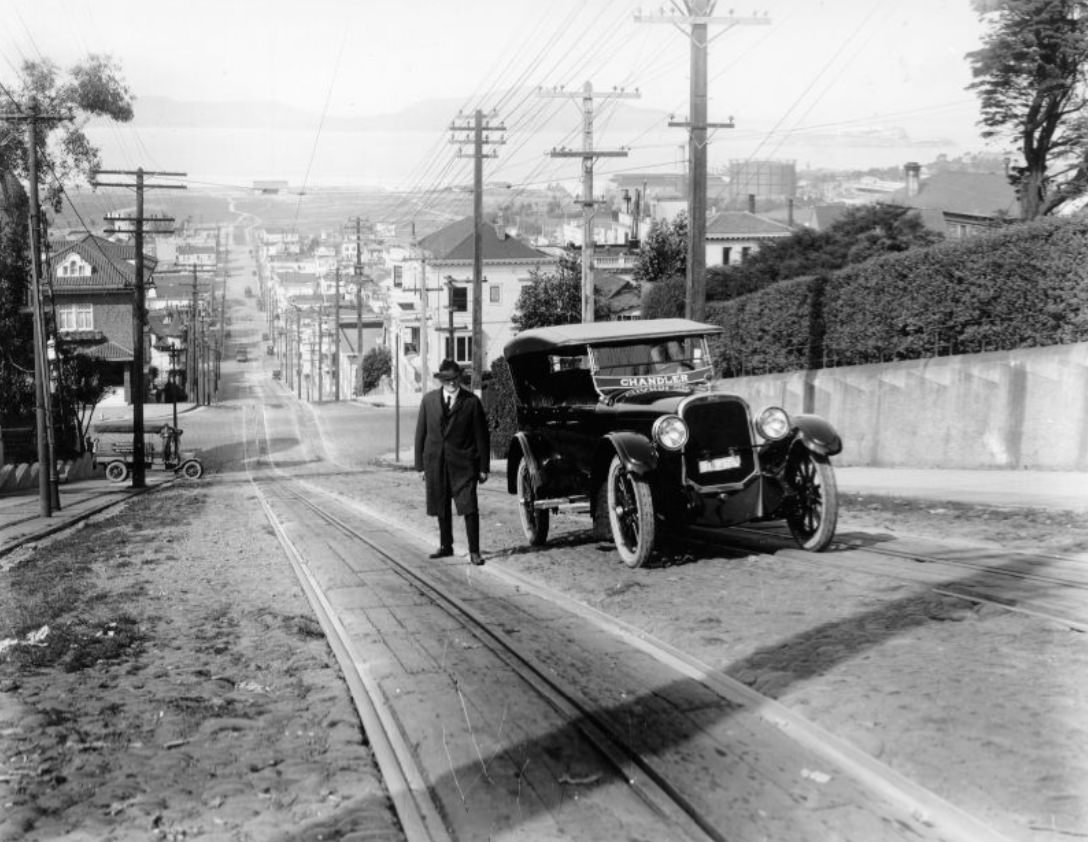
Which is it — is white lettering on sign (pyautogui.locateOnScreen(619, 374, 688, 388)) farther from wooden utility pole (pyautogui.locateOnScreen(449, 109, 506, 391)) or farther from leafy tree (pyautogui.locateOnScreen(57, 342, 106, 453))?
leafy tree (pyautogui.locateOnScreen(57, 342, 106, 453))

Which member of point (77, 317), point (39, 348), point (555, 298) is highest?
point (555, 298)

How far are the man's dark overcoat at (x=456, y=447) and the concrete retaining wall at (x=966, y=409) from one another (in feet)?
15.9

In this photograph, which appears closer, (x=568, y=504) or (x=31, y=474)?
(x=568, y=504)

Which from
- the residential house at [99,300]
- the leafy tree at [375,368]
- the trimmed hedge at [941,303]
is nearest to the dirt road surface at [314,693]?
the trimmed hedge at [941,303]

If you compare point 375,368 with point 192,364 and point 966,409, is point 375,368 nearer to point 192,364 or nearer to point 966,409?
point 192,364

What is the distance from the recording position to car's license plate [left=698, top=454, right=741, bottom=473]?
9.62 meters

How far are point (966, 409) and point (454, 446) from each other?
10.1 m

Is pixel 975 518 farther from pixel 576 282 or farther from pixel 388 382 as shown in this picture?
pixel 388 382

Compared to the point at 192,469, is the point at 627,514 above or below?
above

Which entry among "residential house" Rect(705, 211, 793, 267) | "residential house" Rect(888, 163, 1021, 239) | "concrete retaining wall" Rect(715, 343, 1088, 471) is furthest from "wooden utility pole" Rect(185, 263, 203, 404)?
"concrete retaining wall" Rect(715, 343, 1088, 471)

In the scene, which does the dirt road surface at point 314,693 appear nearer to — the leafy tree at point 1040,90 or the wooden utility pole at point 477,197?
the leafy tree at point 1040,90

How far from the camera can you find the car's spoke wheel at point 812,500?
31.0 feet

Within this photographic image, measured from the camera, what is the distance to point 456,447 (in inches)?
402

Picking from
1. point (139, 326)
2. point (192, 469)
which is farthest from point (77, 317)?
point (139, 326)
